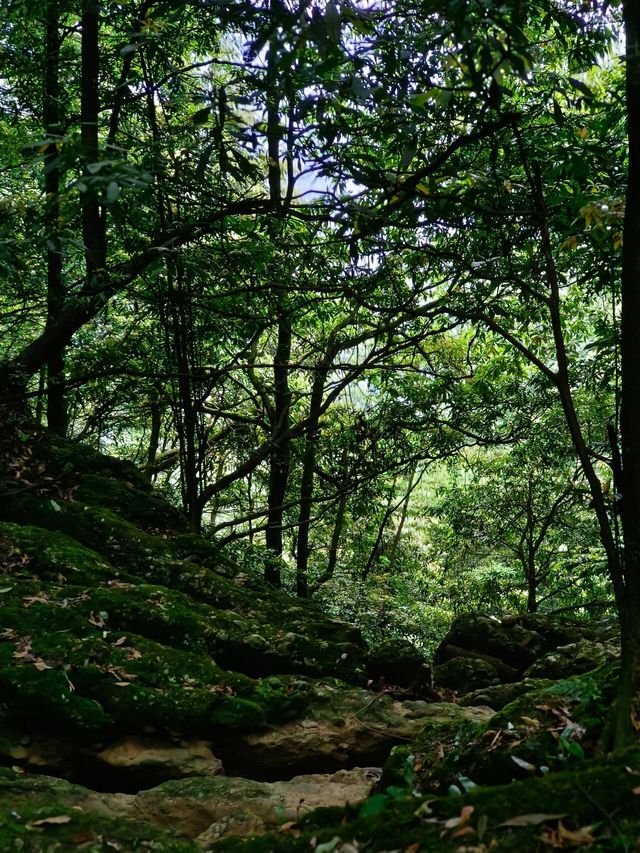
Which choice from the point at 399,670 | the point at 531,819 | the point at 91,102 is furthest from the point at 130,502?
the point at 531,819

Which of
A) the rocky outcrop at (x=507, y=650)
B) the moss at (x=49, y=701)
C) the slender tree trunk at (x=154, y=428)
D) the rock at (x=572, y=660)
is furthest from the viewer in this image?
the slender tree trunk at (x=154, y=428)

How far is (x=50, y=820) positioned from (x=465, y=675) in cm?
473

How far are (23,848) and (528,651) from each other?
6.17 m

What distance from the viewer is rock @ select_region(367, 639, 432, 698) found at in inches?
222

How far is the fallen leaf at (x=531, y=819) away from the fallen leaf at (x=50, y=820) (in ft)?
5.97

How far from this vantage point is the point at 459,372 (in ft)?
33.1

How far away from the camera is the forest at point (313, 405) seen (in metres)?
2.61

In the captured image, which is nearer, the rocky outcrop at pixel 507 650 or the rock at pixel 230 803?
the rock at pixel 230 803

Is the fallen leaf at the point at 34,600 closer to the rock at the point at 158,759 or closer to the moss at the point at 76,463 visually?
the rock at the point at 158,759

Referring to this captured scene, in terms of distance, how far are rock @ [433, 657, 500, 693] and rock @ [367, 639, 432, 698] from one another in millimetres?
687

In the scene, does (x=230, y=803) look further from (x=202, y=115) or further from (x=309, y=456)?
(x=309, y=456)

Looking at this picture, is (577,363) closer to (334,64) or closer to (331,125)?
(331,125)

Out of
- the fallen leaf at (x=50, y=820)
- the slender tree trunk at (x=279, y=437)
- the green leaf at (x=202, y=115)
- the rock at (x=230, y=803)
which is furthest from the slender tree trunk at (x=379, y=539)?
the green leaf at (x=202, y=115)

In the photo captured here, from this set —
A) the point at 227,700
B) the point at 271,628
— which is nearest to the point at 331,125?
the point at 227,700
